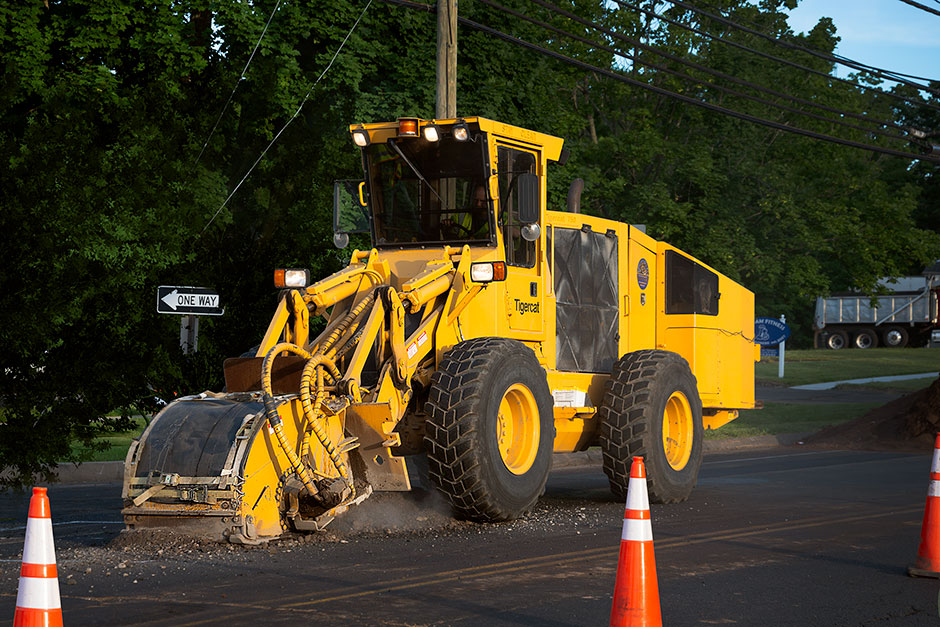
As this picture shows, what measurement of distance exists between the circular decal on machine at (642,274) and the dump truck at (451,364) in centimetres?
2

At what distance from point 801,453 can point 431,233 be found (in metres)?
10.8

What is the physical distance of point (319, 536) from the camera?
31.6 ft

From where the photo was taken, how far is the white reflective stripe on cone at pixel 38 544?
4.90m

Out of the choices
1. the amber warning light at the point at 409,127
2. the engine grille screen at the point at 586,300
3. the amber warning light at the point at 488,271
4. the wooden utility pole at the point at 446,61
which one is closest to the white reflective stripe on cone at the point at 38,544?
the amber warning light at the point at 488,271

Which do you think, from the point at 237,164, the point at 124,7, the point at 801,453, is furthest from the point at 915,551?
the point at 124,7

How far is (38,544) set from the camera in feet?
16.1

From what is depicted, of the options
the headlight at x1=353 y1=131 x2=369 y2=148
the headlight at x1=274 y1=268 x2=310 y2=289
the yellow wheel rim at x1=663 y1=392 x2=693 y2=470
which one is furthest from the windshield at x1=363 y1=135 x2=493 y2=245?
the yellow wheel rim at x1=663 y1=392 x2=693 y2=470

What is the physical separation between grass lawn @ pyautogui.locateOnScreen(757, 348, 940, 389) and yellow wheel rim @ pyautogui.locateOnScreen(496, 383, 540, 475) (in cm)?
2949

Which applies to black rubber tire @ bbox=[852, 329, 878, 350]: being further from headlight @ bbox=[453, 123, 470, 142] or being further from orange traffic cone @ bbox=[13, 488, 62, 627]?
orange traffic cone @ bbox=[13, 488, 62, 627]

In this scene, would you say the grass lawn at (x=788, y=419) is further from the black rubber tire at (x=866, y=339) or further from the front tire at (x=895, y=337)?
the black rubber tire at (x=866, y=339)

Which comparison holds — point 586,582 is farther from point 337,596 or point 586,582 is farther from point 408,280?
point 408,280

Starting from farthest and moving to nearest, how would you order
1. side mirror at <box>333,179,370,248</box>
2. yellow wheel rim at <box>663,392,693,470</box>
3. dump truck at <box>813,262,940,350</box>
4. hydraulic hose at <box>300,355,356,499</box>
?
dump truck at <box>813,262,940,350</box>
yellow wheel rim at <box>663,392,693,470</box>
side mirror at <box>333,179,370,248</box>
hydraulic hose at <box>300,355,356,499</box>

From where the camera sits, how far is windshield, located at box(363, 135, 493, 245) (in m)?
11.8

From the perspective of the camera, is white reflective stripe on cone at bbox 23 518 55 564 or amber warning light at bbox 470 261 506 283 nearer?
white reflective stripe on cone at bbox 23 518 55 564
